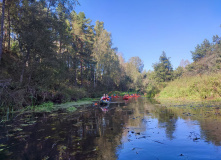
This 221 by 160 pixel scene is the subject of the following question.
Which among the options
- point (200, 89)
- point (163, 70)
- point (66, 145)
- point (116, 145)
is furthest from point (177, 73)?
point (66, 145)

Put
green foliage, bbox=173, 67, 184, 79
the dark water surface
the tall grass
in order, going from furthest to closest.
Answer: green foliage, bbox=173, 67, 184, 79, the tall grass, the dark water surface

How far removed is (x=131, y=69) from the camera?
66.0 metres

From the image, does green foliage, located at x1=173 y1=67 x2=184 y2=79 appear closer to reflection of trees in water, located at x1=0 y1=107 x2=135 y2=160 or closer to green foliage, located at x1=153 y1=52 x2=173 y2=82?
green foliage, located at x1=153 y1=52 x2=173 y2=82

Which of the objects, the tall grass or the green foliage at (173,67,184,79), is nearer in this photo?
the tall grass

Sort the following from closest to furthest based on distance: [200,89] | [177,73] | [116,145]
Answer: [116,145]
[200,89]
[177,73]

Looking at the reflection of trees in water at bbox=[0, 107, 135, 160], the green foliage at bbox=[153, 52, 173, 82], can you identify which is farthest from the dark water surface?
the green foliage at bbox=[153, 52, 173, 82]

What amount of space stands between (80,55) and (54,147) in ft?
94.6

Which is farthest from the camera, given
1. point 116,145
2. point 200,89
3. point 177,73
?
point 177,73

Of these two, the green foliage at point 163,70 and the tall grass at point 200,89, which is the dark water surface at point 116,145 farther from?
the green foliage at point 163,70

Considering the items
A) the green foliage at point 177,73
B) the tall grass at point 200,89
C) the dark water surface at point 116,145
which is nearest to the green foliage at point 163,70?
the green foliage at point 177,73

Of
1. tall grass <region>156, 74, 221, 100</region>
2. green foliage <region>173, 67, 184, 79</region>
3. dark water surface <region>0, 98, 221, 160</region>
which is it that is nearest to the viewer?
dark water surface <region>0, 98, 221, 160</region>

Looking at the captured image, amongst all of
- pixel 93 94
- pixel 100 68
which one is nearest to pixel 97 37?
pixel 100 68

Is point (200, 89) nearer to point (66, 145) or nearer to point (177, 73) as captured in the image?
point (66, 145)

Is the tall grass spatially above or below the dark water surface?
above
